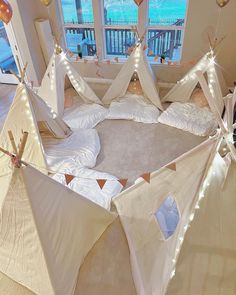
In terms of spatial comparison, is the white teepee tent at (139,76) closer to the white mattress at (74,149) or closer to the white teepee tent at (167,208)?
the white mattress at (74,149)

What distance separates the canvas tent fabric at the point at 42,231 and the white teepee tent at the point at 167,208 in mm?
400

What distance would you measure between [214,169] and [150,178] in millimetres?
475

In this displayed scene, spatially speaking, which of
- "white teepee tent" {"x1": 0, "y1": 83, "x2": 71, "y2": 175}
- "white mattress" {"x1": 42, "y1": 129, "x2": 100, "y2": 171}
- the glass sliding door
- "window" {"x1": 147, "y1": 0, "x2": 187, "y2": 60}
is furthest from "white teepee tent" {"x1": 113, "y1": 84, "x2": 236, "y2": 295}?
the glass sliding door

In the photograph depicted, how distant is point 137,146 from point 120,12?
8.07 ft

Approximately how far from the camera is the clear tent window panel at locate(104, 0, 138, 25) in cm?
400

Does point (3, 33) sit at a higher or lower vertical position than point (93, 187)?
higher

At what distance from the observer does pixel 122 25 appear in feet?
13.6

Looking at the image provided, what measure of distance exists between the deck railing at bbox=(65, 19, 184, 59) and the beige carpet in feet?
5.11

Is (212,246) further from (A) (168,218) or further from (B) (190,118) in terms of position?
(B) (190,118)

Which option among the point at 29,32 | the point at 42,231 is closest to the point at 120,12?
the point at 29,32

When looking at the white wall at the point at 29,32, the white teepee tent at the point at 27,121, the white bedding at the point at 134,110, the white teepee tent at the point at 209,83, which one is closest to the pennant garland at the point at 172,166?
the white teepee tent at the point at 27,121

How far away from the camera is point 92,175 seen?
2.79 metres

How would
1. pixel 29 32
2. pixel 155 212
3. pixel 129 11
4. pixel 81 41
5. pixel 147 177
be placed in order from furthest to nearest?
pixel 81 41, pixel 29 32, pixel 129 11, pixel 155 212, pixel 147 177

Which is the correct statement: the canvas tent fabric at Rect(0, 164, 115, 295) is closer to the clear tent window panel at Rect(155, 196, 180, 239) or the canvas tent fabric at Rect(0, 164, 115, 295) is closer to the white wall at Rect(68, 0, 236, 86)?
the clear tent window panel at Rect(155, 196, 180, 239)
